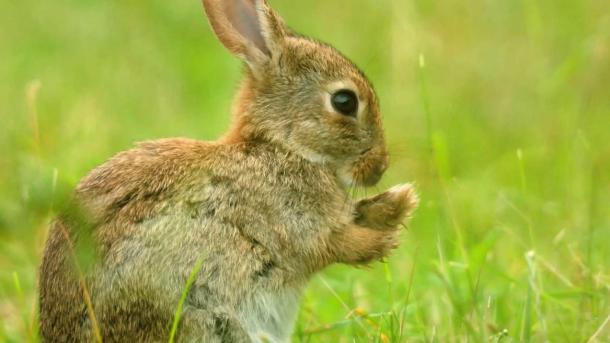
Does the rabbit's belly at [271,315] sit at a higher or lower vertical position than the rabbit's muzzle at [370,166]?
lower

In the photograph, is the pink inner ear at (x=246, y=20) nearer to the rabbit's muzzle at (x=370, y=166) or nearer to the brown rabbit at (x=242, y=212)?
the brown rabbit at (x=242, y=212)

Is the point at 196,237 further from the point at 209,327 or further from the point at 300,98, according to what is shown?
the point at 300,98

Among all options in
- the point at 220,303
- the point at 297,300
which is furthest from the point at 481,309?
the point at 220,303

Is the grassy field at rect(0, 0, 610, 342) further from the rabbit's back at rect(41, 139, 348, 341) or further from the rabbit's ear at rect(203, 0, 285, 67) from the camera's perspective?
the rabbit's ear at rect(203, 0, 285, 67)

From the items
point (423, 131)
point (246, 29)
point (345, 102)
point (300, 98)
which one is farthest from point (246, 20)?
point (423, 131)

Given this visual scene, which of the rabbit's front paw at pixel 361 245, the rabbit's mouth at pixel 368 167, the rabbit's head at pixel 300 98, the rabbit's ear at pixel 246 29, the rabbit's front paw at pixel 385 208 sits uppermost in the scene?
the rabbit's ear at pixel 246 29

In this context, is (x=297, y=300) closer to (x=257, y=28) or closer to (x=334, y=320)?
(x=334, y=320)

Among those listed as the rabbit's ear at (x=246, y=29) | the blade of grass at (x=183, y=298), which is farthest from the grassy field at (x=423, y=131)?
the rabbit's ear at (x=246, y=29)
